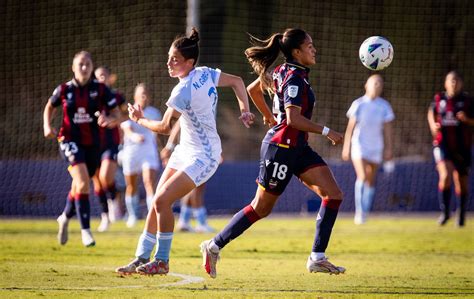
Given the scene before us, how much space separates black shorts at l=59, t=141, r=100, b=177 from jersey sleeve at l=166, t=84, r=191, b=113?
155 inches

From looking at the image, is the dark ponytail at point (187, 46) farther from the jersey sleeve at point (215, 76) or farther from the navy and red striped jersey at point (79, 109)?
the navy and red striped jersey at point (79, 109)

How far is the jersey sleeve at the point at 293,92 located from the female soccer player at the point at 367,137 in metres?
9.98

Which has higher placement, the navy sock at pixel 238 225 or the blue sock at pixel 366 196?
the navy sock at pixel 238 225

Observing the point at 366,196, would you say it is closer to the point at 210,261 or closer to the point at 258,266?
the point at 258,266

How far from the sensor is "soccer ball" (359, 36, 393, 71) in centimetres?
924

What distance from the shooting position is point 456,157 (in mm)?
17281

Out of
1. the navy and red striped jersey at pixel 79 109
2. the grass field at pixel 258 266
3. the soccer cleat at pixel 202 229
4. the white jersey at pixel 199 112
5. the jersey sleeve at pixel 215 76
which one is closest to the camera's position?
the grass field at pixel 258 266

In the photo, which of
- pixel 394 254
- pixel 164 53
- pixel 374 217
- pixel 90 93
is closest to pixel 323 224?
pixel 394 254

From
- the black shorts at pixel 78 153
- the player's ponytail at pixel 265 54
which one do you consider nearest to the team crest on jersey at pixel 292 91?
the player's ponytail at pixel 265 54

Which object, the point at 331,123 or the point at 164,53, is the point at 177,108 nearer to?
the point at 164,53

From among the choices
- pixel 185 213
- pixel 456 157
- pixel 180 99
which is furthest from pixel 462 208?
pixel 180 99

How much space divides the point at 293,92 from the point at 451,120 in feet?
31.0

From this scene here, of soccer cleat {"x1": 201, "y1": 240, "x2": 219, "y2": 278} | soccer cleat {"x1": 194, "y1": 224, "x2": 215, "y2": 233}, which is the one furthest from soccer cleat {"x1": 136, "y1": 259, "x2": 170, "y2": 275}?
soccer cleat {"x1": 194, "y1": 224, "x2": 215, "y2": 233}

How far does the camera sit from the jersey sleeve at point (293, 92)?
27.6 feet
